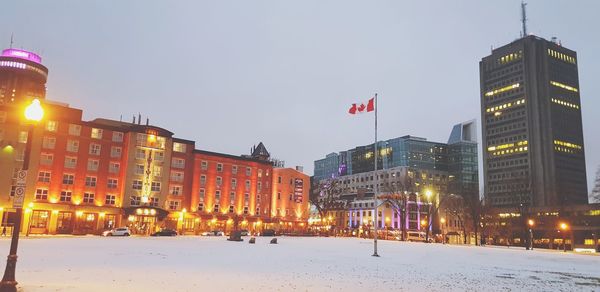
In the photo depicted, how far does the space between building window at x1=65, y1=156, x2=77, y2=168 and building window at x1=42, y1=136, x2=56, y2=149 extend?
11.2 ft

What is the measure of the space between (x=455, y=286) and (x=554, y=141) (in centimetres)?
20553

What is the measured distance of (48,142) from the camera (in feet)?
283

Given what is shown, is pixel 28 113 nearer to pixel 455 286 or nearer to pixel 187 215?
pixel 455 286

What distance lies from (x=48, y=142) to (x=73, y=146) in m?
4.26

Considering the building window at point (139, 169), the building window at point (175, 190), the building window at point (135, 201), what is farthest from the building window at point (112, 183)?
the building window at point (175, 190)

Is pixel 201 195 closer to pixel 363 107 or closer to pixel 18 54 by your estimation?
pixel 363 107

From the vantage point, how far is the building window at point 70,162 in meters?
87.3

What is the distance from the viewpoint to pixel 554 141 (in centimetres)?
19875

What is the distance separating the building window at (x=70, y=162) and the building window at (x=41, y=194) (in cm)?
596

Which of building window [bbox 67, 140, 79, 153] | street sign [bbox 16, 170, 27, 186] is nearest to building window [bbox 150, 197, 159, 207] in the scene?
building window [bbox 67, 140, 79, 153]

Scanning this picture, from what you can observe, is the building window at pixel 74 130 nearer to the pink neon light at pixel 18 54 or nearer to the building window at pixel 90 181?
the building window at pixel 90 181

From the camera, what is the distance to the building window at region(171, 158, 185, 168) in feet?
333

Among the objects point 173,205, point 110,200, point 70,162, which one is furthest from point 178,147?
point 70,162

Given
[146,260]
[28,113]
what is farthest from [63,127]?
[28,113]
